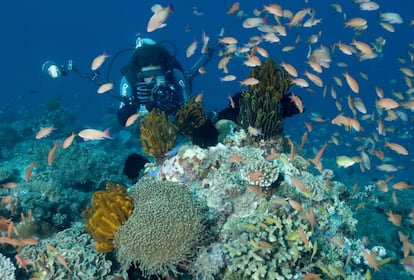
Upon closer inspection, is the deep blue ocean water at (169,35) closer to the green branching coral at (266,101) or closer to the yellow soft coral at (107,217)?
the green branching coral at (266,101)

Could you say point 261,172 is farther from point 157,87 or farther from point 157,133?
point 157,87

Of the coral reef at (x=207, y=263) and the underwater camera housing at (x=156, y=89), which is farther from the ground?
the underwater camera housing at (x=156, y=89)

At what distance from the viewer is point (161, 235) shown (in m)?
4.54

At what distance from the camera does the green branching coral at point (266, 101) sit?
7.16 m

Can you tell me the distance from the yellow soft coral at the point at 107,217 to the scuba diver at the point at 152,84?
11.9 feet

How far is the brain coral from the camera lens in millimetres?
4512

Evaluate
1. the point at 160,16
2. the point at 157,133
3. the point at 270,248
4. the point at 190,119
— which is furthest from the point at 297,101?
the point at 270,248

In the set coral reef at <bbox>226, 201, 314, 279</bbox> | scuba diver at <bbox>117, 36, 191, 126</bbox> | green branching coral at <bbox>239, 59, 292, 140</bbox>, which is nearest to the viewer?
coral reef at <bbox>226, 201, 314, 279</bbox>

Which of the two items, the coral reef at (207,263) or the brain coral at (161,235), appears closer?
the brain coral at (161,235)

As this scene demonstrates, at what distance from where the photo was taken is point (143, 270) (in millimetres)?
4594

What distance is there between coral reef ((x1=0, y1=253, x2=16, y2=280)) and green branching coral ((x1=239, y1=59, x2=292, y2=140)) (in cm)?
505

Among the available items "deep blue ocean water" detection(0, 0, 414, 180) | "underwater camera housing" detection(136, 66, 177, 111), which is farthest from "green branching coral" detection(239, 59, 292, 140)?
"deep blue ocean water" detection(0, 0, 414, 180)

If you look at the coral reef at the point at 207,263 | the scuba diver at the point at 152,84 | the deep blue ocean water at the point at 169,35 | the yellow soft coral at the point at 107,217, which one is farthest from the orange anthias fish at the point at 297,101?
the deep blue ocean water at the point at 169,35

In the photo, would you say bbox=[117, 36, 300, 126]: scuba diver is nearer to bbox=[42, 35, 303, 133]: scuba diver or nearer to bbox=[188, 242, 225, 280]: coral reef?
bbox=[42, 35, 303, 133]: scuba diver
